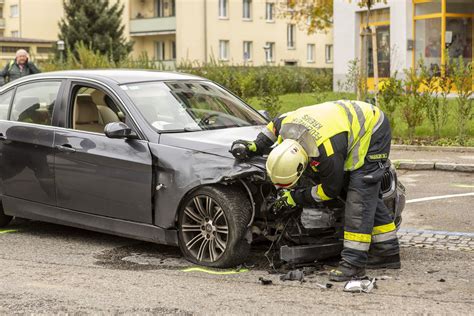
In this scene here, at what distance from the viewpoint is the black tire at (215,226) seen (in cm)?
682

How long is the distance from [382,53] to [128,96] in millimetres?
24927

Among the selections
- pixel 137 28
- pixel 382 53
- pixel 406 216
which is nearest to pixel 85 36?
pixel 137 28

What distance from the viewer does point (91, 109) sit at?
8.30 m

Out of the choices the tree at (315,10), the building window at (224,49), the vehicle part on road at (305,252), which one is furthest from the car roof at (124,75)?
the building window at (224,49)

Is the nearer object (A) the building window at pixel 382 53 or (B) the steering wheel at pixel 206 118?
(B) the steering wheel at pixel 206 118

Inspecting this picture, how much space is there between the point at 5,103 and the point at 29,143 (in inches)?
32.8

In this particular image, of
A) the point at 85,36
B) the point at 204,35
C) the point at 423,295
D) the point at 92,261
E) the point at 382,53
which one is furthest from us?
the point at 204,35

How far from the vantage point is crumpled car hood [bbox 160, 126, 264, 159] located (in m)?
7.08

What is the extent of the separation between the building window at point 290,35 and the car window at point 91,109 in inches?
2441

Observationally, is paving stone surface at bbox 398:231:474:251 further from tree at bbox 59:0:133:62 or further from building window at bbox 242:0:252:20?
building window at bbox 242:0:252:20

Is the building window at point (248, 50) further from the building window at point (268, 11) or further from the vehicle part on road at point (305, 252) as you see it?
the vehicle part on road at point (305, 252)

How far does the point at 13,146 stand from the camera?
841cm

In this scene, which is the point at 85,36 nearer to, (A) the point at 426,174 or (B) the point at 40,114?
(A) the point at 426,174

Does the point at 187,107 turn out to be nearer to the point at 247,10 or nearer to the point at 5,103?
the point at 5,103
